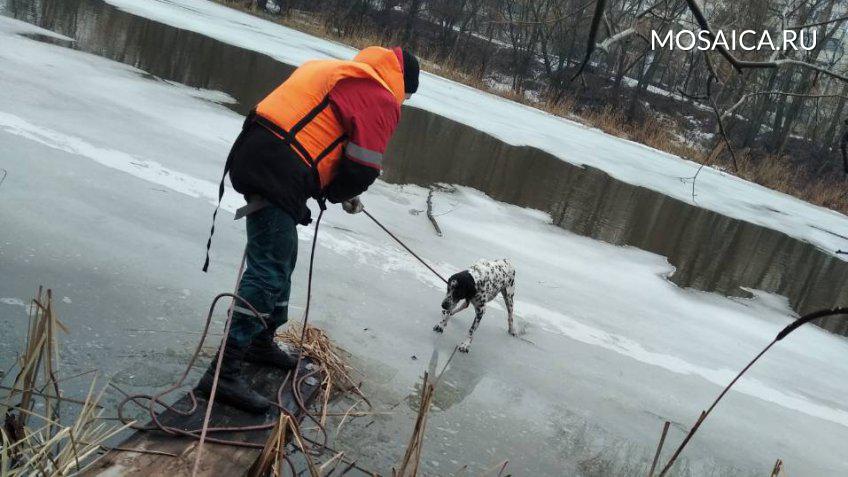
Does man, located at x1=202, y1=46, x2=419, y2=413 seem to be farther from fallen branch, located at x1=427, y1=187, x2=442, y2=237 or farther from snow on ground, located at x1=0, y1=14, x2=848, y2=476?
fallen branch, located at x1=427, y1=187, x2=442, y2=237

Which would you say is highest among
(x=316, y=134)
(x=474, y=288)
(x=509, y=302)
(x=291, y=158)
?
(x=316, y=134)

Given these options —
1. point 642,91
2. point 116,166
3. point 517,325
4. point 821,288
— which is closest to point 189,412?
point 517,325

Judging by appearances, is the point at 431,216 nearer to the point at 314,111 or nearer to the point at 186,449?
the point at 314,111

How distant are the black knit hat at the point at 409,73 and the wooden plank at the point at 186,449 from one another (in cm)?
154

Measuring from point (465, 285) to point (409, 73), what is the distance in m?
1.60

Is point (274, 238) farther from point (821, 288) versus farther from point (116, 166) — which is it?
point (821, 288)

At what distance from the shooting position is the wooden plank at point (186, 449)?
7.79 feet

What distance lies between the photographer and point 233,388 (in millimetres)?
2957

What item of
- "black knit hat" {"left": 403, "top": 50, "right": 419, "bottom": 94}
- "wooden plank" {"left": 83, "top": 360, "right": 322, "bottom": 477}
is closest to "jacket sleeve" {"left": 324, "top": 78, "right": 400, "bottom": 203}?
"black knit hat" {"left": 403, "top": 50, "right": 419, "bottom": 94}

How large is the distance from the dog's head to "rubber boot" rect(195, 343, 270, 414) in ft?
5.77

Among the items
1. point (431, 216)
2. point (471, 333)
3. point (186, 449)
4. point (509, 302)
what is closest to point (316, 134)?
point (186, 449)

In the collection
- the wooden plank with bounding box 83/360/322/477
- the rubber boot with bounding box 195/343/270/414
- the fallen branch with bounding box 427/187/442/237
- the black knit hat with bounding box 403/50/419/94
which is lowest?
the wooden plank with bounding box 83/360/322/477

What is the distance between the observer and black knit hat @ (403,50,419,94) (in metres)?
3.38

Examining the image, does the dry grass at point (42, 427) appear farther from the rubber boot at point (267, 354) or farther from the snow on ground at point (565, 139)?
the snow on ground at point (565, 139)
